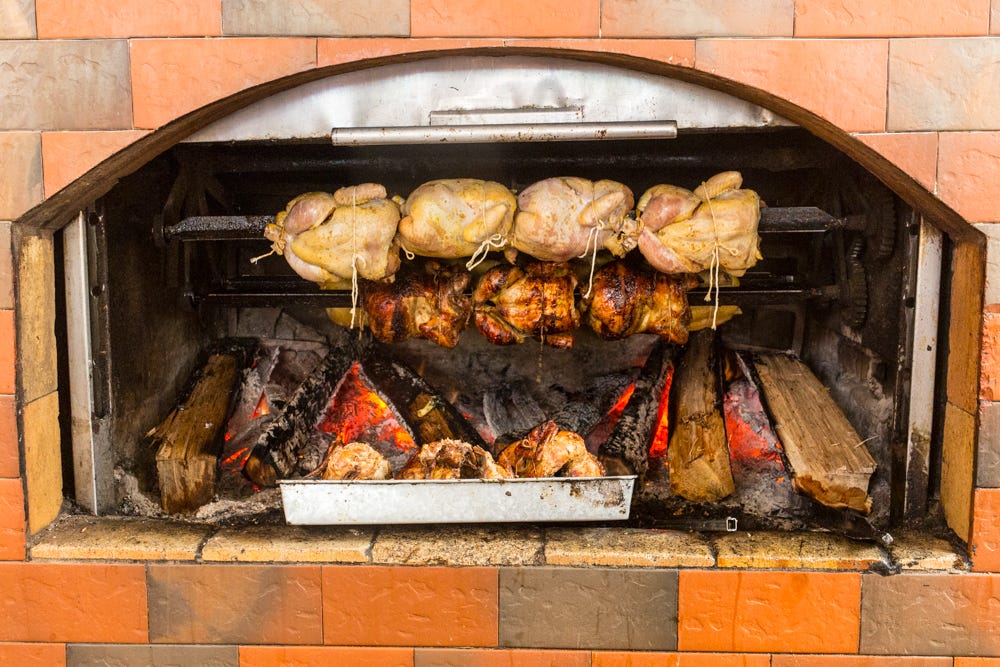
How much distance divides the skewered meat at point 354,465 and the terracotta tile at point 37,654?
3.11 feet

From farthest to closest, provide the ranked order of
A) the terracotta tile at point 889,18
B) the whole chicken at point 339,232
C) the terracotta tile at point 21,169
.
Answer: the whole chicken at point 339,232 → the terracotta tile at point 21,169 → the terracotta tile at point 889,18

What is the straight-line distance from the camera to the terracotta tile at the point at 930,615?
6.75 ft

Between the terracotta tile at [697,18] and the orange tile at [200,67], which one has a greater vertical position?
the terracotta tile at [697,18]

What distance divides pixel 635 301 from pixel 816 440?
79 cm

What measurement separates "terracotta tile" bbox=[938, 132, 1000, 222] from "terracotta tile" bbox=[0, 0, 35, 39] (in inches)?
102

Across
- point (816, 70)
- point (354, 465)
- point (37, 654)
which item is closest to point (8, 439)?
point (37, 654)

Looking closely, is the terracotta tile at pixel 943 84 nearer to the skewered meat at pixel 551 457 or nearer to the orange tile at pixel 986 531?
the orange tile at pixel 986 531

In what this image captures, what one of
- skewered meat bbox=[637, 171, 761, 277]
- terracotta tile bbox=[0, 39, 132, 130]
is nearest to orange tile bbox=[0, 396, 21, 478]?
terracotta tile bbox=[0, 39, 132, 130]

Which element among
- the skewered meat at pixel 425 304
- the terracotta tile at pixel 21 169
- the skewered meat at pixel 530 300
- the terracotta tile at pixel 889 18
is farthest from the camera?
the skewered meat at pixel 425 304

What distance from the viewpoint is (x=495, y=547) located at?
7.08 ft

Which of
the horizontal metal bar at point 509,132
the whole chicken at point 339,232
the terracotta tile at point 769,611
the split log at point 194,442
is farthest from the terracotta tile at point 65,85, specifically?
the terracotta tile at point 769,611

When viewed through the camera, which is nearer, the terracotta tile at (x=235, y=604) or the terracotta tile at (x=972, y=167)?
the terracotta tile at (x=972, y=167)

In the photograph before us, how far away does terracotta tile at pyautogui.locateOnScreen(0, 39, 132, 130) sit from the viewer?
1967 mm

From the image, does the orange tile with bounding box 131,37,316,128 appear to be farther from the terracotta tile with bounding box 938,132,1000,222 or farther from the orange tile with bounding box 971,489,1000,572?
the orange tile with bounding box 971,489,1000,572
